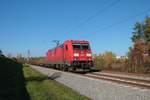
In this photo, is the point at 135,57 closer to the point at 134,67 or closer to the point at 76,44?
the point at 134,67

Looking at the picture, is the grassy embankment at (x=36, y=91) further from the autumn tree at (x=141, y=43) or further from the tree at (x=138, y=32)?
the tree at (x=138, y=32)

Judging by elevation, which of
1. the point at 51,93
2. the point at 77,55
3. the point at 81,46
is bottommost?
the point at 51,93

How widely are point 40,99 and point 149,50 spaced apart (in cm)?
4757

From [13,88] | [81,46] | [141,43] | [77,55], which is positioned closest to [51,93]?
[13,88]

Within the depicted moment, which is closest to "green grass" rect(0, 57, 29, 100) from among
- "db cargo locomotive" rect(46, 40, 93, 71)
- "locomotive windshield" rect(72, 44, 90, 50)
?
"db cargo locomotive" rect(46, 40, 93, 71)

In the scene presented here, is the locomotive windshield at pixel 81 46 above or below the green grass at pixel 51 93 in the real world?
above

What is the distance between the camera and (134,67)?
96.6 feet

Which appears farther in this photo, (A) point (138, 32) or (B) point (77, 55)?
(A) point (138, 32)

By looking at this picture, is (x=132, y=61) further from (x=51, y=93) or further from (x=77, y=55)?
(x=51, y=93)

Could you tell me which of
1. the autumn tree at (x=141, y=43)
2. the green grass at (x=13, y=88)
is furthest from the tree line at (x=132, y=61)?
the green grass at (x=13, y=88)

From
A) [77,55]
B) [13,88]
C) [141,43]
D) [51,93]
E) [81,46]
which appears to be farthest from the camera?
[141,43]

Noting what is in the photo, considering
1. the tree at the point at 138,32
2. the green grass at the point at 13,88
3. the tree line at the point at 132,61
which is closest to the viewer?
the green grass at the point at 13,88

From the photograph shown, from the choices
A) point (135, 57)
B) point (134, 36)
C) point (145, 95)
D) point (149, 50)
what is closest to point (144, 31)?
point (134, 36)

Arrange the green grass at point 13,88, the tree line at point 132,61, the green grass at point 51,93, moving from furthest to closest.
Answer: the tree line at point 132,61, the green grass at point 13,88, the green grass at point 51,93
